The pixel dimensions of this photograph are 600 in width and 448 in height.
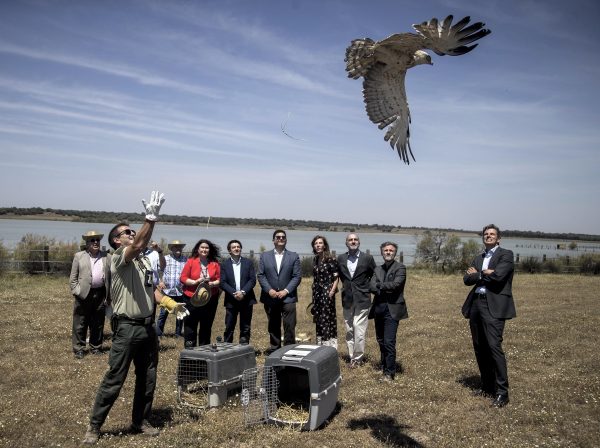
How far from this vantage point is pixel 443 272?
83.6 feet

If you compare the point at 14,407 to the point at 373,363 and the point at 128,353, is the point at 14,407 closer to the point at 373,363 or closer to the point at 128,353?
the point at 128,353

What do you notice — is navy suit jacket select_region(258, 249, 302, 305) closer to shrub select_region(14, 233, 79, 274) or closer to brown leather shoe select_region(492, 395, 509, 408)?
brown leather shoe select_region(492, 395, 509, 408)

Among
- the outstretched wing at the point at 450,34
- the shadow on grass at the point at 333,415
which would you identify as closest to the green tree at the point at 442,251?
the shadow on grass at the point at 333,415

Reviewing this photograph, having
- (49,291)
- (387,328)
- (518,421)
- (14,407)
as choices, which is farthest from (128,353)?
(49,291)

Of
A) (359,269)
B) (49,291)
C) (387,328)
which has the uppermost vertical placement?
(359,269)

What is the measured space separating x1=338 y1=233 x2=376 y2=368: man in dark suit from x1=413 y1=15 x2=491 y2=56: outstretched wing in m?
4.06

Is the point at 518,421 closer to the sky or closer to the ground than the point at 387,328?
closer to the ground

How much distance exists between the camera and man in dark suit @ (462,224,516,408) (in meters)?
5.56

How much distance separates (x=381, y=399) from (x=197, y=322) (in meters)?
2.82

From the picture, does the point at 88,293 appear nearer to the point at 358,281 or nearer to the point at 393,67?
the point at 358,281

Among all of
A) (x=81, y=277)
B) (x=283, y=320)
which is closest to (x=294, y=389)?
(x=283, y=320)

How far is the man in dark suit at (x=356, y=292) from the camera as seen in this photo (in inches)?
280

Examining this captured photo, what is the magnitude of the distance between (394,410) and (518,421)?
1.26 metres

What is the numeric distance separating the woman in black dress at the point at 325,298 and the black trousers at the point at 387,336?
95cm
